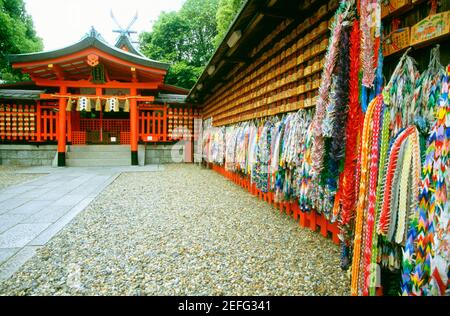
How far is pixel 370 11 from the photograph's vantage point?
6.66 ft

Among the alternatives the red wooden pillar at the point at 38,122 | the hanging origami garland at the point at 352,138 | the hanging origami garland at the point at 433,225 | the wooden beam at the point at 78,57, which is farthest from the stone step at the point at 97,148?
the hanging origami garland at the point at 433,225

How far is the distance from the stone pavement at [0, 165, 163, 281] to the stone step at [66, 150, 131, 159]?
14.3ft

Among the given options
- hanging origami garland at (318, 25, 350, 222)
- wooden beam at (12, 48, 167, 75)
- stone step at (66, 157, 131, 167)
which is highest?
wooden beam at (12, 48, 167, 75)

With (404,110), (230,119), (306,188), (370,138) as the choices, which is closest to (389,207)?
(370,138)

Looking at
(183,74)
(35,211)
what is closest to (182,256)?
(35,211)

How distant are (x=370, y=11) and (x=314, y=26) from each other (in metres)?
1.68

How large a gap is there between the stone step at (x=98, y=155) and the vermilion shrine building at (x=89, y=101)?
0.52m

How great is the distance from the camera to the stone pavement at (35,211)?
9.34 feet

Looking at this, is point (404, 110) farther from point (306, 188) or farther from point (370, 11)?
point (306, 188)

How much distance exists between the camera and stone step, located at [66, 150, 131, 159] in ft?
39.0

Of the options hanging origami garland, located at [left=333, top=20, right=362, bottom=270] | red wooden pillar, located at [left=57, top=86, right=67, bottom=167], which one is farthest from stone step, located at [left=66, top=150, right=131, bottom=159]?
hanging origami garland, located at [left=333, top=20, right=362, bottom=270]

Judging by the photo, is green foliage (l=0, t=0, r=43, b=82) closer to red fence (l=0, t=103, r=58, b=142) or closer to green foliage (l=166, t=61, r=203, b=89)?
red fence (l=0, t=103, r=58, b=142)

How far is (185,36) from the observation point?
28641 mm

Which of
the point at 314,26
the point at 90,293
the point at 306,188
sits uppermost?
the point at 314,26
